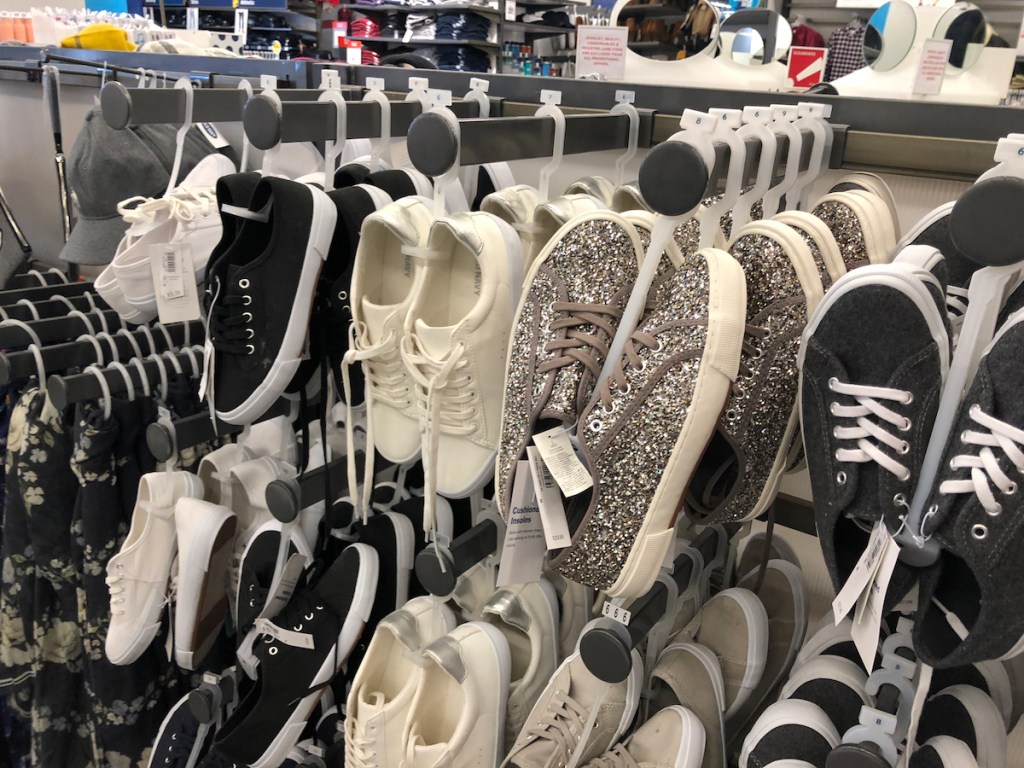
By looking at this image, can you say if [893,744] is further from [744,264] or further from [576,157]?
[576,157]

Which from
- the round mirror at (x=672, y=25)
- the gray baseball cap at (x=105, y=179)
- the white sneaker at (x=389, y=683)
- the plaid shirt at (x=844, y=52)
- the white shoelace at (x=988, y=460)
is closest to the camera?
the white shoelace at (x=988, y=460)

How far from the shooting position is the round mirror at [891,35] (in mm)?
1120

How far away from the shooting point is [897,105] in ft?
2.86

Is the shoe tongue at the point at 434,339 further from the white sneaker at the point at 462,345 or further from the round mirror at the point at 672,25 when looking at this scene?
the round mirror at the point at 672,25

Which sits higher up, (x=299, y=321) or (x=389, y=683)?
(x=299, y=321)

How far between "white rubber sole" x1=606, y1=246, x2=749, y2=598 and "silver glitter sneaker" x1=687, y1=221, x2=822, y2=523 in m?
0.05

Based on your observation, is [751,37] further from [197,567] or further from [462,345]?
[197,567]

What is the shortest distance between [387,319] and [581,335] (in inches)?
10.2

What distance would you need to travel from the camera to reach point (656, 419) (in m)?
0.65

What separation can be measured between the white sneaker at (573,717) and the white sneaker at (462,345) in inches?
10.6

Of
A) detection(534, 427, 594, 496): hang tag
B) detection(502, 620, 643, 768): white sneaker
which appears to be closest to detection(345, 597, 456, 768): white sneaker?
detection(502, 620, 643, 768): white sneaker

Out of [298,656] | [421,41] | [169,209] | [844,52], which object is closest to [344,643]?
[298,656]

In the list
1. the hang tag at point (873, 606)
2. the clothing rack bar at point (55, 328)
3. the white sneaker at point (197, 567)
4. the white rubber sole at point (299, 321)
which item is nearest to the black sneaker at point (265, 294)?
the white rubber sole at point (299, 321)

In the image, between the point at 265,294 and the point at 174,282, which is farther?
the point at 174,282
